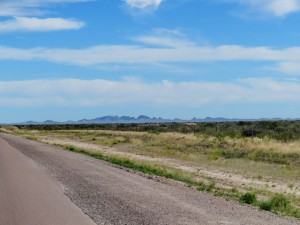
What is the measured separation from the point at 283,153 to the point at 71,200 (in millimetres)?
27415

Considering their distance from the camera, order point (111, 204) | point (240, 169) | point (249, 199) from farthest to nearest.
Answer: point (240, 169)
point (249, 199)
point (111, 204)

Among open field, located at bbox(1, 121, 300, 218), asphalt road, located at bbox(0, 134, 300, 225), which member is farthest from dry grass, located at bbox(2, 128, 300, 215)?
asphalt road, located at bbox(0, 134, 300, 225)

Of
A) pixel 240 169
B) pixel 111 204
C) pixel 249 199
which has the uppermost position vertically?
pixel 111 204

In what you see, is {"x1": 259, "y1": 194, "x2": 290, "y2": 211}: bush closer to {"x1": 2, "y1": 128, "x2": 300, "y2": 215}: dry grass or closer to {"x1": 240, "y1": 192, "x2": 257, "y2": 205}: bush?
{"x1": 240, "y1": 192, "x2": 257, "y2": 205}: bush

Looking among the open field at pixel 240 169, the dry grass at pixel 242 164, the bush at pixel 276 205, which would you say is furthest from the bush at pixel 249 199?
the dry grass at pixel 242 164

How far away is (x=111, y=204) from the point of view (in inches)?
565

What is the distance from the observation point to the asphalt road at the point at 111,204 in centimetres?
1184

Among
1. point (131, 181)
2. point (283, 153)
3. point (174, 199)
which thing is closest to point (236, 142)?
point (283, 153)

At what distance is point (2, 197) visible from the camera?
48.7ft

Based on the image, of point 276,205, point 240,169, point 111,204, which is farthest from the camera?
point 240,169

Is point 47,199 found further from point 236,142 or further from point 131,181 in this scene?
point 236,142

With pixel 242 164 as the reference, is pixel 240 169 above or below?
below

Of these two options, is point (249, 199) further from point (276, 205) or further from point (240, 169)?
point (240, 169)

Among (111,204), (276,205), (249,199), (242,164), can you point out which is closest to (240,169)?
(242,164)
